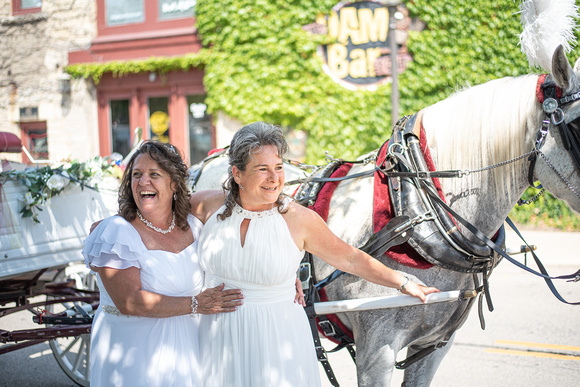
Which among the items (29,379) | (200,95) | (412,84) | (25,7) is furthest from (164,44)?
(29,379)

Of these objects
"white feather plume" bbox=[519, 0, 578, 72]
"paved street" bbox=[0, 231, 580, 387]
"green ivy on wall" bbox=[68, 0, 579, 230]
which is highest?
"green ivy on wall" bbox=[68, 0, 579, 230]

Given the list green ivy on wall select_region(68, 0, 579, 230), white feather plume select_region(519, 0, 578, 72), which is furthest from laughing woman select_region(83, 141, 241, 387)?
green ivy on wall select_region(68, 0, 579, 230)

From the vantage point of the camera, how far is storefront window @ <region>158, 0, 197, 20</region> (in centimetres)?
1159

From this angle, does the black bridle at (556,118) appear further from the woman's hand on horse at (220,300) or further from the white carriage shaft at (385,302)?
the woman's hand on horse at (220,300)

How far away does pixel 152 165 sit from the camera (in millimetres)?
2348

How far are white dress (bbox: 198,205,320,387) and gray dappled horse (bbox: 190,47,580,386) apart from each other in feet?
1.26

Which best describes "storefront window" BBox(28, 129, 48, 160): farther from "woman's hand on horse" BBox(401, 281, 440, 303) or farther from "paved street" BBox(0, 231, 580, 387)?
"woman's hand on horse" BBox(401, 281, 440, 303)

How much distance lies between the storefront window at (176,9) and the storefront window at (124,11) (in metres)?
0.55

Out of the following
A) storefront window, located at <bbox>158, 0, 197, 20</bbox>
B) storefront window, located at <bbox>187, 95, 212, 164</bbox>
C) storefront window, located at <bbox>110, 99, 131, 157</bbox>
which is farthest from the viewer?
storefront window, located at <bbox>110, 99, 131, 157</bbox>

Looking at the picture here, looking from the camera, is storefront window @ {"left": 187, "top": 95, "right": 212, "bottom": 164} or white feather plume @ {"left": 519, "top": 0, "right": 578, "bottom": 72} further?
storefront window @ {"left": 187, "top": 95, "right": 212, "bottom": 164}

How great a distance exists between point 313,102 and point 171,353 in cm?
911

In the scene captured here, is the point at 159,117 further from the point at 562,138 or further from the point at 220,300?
the point at 562,138

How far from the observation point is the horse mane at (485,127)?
7.55 ft

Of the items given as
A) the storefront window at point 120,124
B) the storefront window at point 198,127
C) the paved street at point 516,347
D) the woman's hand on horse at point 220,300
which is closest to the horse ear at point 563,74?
the woman's hand on horse at point 220,300
